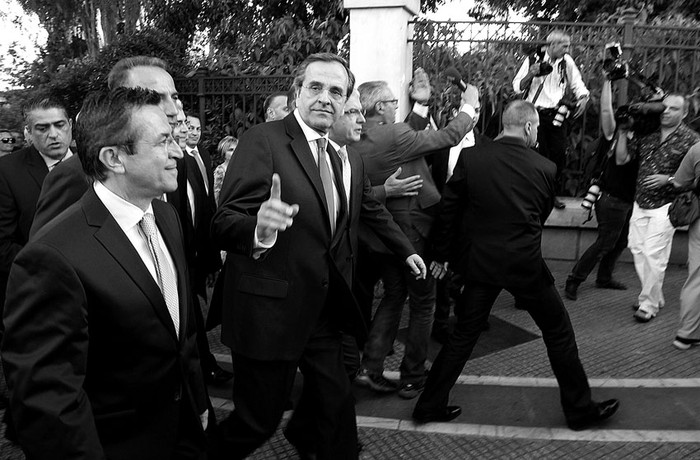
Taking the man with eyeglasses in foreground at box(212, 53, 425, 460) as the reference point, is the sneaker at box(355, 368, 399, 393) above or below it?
below

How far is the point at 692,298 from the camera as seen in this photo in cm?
479

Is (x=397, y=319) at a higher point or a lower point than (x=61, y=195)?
lower

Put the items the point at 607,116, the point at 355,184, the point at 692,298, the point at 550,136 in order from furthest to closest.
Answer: the point at 550,136 → the point at 607,116 → the point at 692,298 → the point at 355,184

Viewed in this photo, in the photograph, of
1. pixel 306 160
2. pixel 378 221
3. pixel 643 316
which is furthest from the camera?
pixel 643 316

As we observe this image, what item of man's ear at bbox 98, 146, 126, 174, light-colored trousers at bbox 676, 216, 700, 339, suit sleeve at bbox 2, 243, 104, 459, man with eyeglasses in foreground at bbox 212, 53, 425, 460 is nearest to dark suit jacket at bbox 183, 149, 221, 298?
man with eyeglasses in foreground at bbox 212, 53, 425, 460

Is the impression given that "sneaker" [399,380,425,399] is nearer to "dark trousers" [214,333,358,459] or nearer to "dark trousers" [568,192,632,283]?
"dark trousers" [214,333,358,459]

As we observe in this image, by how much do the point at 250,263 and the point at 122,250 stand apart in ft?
3.23

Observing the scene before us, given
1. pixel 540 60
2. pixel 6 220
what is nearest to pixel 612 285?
pixel 540 60

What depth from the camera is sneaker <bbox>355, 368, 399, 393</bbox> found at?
428 centimetres

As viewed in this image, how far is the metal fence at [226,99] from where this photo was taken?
7852mm

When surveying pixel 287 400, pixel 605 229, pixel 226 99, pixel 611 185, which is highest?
pixel 226 99

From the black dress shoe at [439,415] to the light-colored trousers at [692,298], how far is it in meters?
2.21

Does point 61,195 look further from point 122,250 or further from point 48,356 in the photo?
point 48,356

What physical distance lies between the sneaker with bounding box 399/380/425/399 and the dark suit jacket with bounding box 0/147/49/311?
8.45ft
